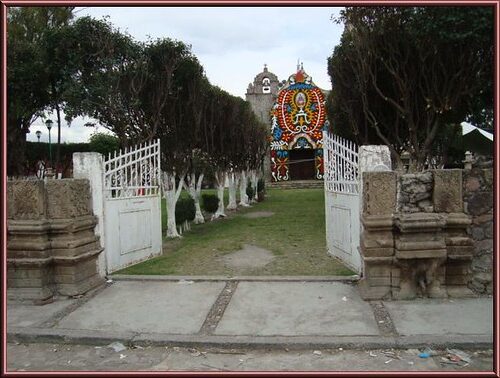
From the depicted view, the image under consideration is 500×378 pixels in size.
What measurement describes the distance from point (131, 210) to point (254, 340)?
3.81 meters

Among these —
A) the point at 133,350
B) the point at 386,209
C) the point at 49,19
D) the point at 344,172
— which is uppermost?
the point at 49,19

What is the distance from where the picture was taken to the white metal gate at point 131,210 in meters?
6.93

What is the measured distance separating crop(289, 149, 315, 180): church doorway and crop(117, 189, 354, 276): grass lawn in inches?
762

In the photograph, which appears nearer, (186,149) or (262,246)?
(262,246)

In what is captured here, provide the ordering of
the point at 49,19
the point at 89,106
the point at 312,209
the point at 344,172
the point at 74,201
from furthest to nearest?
the point at 49,19, the point at 312,209, the point at 89,106, the point at 344,172, the point at 74,201

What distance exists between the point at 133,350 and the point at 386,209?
3291mm

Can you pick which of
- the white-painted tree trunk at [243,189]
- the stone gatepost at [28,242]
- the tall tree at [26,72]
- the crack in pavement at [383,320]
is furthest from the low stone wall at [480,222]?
the white-painted tree trunk at [243,189]

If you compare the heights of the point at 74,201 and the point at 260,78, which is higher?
the point at 260,78

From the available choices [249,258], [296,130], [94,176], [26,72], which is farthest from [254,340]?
[296,130]

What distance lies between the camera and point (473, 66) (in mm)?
9984

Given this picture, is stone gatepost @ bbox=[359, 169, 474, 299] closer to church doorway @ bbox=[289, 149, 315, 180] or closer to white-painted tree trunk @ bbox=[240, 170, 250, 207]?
white-painted tree trunk @ bbox=[240, 170, 250, 207]

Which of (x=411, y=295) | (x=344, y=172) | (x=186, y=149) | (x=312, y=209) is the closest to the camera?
(x=411, y=295)

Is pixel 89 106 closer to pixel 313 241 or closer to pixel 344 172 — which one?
pixel 313 241

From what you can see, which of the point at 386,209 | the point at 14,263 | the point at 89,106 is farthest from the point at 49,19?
the point at 386,209
